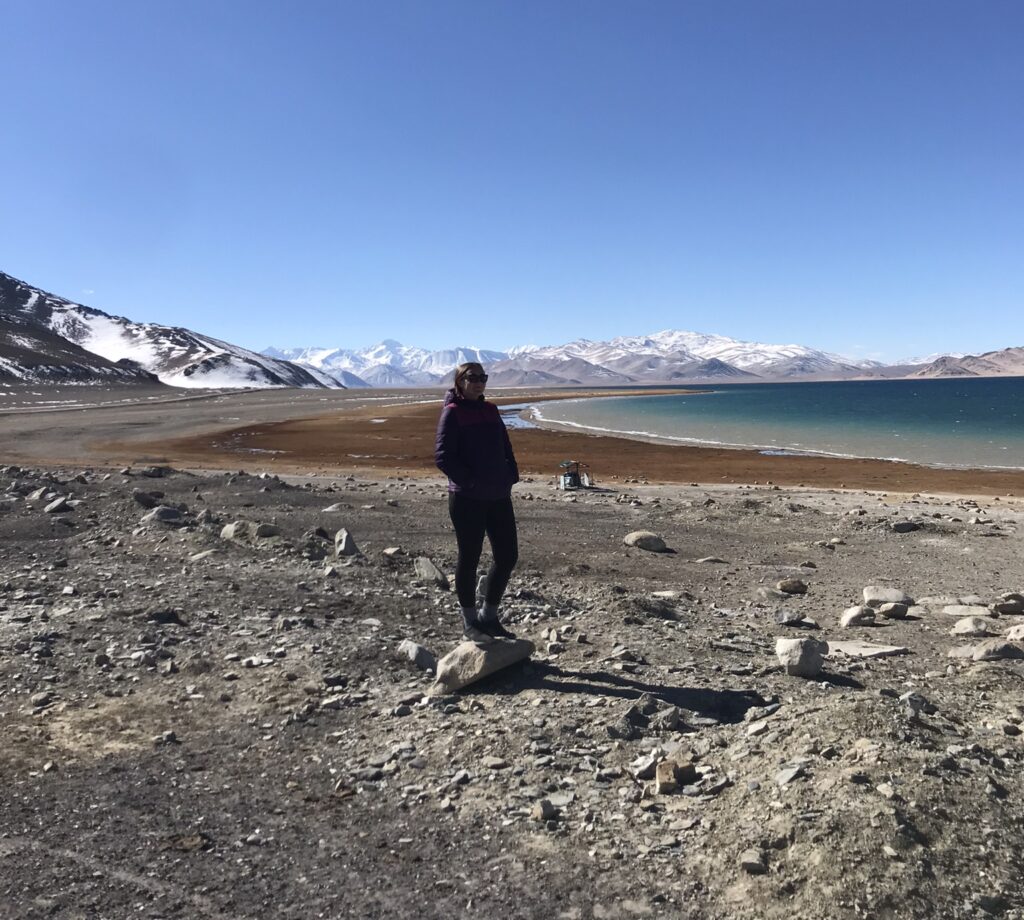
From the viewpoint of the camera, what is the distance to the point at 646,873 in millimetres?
3857

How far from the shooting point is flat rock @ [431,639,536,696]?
6.12 meters

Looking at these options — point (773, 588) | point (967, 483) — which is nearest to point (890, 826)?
point (773, 588)

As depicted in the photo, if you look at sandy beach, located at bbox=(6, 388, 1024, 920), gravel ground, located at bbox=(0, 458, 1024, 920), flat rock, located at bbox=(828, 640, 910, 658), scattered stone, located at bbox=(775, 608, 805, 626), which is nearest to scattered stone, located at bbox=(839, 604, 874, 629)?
sandy beach, located at bbox=(6, 388, 1024, 920)

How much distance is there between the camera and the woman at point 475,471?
21.2 ft

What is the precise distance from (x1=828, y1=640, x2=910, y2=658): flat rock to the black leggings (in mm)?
3052

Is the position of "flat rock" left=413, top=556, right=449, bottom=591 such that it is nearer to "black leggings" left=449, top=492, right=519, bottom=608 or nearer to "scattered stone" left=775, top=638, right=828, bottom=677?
"black leggings" left=449, top=492, right=519, bottom=608

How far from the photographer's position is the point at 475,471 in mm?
6496

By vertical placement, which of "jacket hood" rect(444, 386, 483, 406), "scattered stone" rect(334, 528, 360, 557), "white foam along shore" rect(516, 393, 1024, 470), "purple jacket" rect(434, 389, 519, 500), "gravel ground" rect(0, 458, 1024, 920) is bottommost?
"gravel ground" rect(0, 458, 1024, 920)

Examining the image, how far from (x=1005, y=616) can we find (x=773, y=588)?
2.56 m

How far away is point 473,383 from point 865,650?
4.38m

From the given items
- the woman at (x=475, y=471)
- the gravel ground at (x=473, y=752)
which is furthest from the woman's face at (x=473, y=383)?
the gravel ground at (x=473, y=752)

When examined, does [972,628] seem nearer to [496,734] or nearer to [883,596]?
[883,596]

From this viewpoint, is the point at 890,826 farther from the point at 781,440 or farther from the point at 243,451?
the point at 781,440

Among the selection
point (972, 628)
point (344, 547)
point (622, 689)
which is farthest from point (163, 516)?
point (972, 628)
